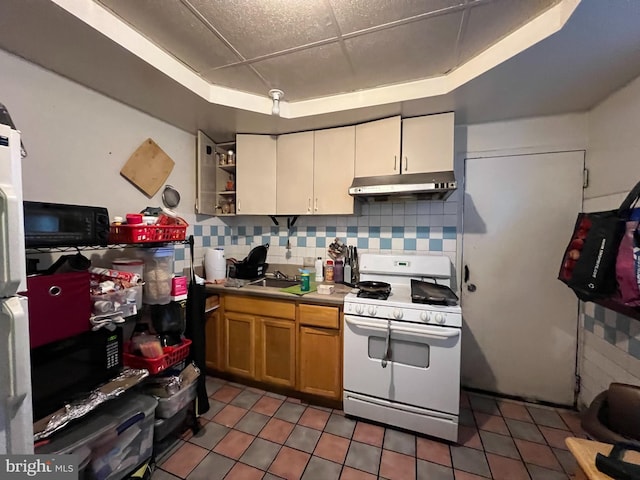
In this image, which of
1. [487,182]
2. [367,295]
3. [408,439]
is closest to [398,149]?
[487,182]

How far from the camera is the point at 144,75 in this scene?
144 centimetres

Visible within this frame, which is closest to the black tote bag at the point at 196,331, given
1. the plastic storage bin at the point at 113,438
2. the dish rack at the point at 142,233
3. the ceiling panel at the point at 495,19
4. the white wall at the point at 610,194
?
the dish rack at the point at 142,233

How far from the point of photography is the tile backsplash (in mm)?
2139

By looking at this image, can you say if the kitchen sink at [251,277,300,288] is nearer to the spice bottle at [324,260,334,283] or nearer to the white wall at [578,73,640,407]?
the spice bottle at [324,260,334,283]

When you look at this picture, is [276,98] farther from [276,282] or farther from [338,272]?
[276,282]

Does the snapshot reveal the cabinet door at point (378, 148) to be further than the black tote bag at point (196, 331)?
Yes

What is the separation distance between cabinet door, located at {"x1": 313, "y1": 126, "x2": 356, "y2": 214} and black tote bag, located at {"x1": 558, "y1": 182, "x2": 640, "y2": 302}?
1.42 meters

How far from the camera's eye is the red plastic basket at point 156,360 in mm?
1374

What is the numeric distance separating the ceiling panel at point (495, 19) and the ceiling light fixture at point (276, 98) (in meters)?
1.15

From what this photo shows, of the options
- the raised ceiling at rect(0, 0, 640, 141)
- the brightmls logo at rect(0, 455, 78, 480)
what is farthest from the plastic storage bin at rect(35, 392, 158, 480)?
the raised ceiling at rect(0, 0, 640, 141)

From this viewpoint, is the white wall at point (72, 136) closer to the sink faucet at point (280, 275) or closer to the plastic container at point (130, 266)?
the plastic container at point (130, 266)

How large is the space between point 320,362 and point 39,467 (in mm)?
1409

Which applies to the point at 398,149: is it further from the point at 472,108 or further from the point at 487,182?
the point at 487,182

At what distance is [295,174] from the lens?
2277mm
